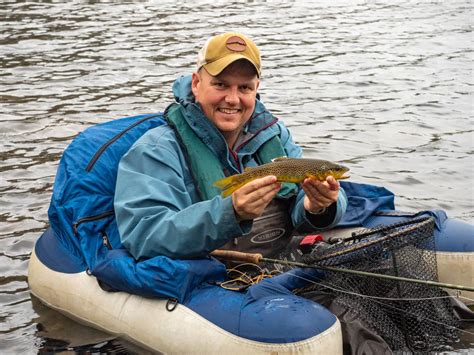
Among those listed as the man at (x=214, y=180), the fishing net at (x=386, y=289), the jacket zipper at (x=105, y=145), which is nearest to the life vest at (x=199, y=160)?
the man at (x=214, y=180)

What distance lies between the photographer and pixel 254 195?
516 cm

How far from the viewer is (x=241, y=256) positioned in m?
6.04

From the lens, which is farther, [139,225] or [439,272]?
[439,272]

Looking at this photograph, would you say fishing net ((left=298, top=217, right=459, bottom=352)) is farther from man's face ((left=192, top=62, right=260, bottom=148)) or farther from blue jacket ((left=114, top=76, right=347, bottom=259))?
man's face ((left=192, top=62, right=260, bottom=148))

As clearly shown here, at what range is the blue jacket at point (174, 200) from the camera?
17.8ft

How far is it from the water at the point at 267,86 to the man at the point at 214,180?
39.8 inches

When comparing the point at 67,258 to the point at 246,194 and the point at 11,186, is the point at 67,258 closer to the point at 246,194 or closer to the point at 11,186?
the point at 246,194

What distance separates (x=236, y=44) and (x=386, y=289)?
183 centimetres

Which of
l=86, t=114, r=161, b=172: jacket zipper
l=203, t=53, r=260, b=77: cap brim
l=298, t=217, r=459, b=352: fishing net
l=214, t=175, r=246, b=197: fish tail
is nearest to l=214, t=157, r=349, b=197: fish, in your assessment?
l=214, t=175, r=246, b=197: fish tail

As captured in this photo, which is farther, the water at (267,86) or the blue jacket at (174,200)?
the water at (267,86)

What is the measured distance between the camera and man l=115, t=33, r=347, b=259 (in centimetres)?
542

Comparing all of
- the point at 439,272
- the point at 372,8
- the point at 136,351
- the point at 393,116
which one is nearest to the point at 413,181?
the point at 393,116

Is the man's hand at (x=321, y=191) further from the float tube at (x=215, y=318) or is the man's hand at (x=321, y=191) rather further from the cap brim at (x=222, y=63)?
the cap brim at (x=222, y=63)

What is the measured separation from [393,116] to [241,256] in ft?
23.5
